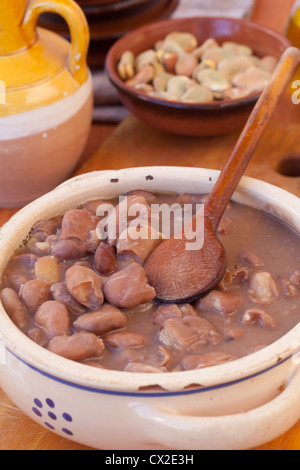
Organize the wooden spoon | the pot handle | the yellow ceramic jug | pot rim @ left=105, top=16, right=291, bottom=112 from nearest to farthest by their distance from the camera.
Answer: the pot handle < the wooden spoon < the yellow ceramic jug < pot rim @ left=105, top=16, right=291, bottom=112

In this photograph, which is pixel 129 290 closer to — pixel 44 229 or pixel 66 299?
pixel 66 299

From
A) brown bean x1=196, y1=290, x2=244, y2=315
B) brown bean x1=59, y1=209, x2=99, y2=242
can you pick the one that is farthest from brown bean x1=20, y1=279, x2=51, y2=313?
brown bean x1=196, y1=290, x2=244, y2=315

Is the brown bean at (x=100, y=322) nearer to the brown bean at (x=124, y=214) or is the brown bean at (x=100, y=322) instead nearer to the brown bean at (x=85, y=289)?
the brown bean at (x=85, y=289)

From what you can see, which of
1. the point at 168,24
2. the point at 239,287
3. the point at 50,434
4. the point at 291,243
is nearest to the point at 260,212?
the point at 291,243

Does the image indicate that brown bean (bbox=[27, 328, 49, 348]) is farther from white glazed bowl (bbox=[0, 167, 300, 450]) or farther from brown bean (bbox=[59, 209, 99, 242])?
brown bean (bbox=[59, 209, 99, 242])
